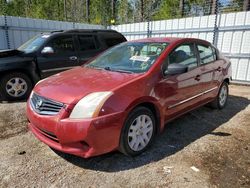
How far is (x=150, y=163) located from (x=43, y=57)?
426 cm

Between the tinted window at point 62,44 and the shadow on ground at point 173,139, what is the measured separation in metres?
3.65

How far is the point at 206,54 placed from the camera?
15.4 ft

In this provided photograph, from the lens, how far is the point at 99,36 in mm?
7152

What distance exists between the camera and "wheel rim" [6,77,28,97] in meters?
5.77

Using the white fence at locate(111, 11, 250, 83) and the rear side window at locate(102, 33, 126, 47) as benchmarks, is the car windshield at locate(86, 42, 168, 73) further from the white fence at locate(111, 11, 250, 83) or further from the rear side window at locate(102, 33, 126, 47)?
the white fence at locate(111, 11, 250, 83)

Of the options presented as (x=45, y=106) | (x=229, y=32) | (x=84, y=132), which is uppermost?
(x=229, y=32)

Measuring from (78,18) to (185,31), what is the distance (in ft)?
56.4

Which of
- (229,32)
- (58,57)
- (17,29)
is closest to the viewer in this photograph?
(58,57)

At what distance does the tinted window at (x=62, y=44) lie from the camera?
6348mm

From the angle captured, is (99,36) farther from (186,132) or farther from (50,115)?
(50,115)

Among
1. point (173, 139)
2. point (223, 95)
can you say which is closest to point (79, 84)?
point (173, 139)

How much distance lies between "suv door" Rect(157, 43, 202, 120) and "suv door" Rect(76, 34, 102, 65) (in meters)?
3.35

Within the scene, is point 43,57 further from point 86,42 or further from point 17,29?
point 17,29

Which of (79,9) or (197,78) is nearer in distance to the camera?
(197,78)
